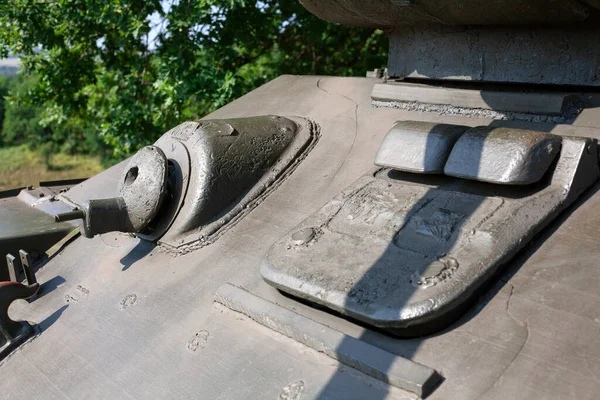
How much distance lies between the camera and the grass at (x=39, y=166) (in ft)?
51.5

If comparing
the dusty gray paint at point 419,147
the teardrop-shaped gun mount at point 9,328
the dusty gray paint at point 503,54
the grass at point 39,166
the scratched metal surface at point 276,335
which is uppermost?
the dusty gray paint at point 503,54

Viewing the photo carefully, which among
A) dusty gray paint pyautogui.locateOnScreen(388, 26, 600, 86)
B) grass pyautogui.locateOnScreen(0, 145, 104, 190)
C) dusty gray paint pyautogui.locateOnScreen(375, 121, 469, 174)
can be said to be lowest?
grass pyautogui.locateOnScreen(0, 145, 104, 190)

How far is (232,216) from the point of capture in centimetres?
277

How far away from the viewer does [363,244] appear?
2094 mm

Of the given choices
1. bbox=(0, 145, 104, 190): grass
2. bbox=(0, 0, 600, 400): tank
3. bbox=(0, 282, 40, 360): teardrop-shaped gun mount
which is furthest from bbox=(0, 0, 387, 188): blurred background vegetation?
bbox=(0, 145, 104, 190): grass

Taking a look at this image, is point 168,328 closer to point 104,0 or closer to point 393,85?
point 393,85

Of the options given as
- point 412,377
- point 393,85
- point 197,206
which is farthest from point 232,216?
point 412,377

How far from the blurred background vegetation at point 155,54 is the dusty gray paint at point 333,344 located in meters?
4.30

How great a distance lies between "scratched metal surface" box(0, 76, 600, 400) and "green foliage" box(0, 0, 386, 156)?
11.2ft

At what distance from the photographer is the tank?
176 cm

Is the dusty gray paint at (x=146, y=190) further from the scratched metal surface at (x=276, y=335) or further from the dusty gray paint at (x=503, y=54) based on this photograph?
the dusty gray paint at (x=503, y=54)

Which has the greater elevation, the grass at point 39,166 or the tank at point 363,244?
the tank at point 363,244

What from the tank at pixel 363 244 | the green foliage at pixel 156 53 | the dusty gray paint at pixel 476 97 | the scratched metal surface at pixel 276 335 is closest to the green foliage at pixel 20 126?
the green foliage at pixel 156 53

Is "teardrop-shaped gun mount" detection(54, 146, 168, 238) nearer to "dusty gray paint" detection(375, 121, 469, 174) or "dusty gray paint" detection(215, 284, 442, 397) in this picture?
"dusty gray paint" detection(215, 284, 442, 397)
